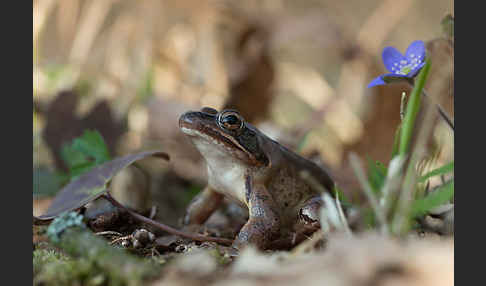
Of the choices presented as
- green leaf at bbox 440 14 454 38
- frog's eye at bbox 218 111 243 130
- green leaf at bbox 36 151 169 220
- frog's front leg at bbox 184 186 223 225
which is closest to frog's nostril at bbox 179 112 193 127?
frog's eye at bbox 218 111 243 130

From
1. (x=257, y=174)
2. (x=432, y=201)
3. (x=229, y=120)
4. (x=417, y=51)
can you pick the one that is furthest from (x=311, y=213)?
(x=417, y=51)

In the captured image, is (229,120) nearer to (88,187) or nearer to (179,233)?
(179,233)

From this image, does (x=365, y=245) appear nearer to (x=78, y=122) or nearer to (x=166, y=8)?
(x=78, y=122)

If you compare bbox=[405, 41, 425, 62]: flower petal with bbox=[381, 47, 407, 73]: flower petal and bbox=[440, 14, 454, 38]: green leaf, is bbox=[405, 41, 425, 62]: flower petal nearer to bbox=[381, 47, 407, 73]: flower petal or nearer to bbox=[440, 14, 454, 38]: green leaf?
bbox=[381, 47, 407, 73]: flower petal

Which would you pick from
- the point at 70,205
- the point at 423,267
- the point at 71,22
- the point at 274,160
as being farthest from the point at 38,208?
the point at 423,267

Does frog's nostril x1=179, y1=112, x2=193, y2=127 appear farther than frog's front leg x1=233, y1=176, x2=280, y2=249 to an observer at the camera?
Yes

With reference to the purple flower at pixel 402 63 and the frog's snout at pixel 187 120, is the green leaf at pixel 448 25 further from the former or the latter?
the frog's snout at pixel 187 120
